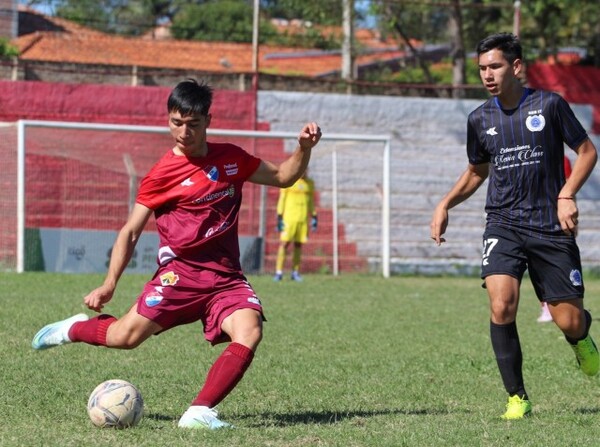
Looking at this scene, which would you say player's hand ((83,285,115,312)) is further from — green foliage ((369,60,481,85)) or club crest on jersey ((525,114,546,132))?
green foliage ((369,60,481,85))

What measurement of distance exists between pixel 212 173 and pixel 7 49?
14.9 m

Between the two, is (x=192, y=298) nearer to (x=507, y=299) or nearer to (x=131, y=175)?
(x=507, y=299)

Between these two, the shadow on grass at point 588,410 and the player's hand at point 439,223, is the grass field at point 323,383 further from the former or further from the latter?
the player's hand at point 439,223

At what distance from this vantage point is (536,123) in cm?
609

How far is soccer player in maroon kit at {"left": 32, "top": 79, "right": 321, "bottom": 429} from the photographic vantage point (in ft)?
18.7

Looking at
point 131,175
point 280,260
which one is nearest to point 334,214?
point 280,260

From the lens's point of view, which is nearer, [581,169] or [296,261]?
[581,169]

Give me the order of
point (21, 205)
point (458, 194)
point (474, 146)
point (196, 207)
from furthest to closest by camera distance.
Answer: point (21, 205) → point (458, 194) → point (474, 146) → point (196, 207)

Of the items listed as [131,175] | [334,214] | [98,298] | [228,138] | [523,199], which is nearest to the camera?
[98,298]

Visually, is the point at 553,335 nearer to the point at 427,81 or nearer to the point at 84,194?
the point at 84,194

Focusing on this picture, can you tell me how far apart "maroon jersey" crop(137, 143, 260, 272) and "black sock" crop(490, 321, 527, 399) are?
1.55 m

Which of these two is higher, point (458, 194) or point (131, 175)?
point (131, 175)

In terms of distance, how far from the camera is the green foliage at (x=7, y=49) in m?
19.6

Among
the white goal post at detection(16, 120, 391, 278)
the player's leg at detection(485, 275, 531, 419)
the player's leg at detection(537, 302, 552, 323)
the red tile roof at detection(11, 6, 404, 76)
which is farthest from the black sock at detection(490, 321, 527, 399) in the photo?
the red tile roof at detection(11, 6, 404, 76)
